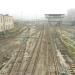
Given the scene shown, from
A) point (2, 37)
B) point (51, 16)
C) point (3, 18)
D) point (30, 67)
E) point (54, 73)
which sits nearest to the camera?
point (54, 73)

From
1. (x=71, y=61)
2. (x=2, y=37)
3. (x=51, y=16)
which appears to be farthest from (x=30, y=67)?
(x=51, y=16)

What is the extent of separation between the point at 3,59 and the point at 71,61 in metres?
8.60

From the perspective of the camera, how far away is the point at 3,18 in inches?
2101

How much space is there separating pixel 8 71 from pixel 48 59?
254 inches

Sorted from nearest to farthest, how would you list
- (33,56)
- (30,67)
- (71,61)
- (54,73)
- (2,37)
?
(54,73)
(30,67)
(71,61)
(33,56)
(2,37)

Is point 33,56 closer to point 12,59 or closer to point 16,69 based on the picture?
point 12,59

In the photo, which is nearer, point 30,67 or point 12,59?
point 30,67

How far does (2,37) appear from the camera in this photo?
4434 cm

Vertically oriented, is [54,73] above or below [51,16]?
below

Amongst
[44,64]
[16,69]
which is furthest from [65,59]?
[16,69]

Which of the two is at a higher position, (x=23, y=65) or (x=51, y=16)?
(x=51, y=16)

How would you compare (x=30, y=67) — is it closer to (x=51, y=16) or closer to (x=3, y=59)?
(x=3, y=59)

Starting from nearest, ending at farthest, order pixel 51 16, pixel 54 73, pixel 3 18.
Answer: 1. pixel 54 73
2. pixel 3 18
3. pixel 51 16

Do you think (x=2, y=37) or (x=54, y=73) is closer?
(x=54, y=73)
